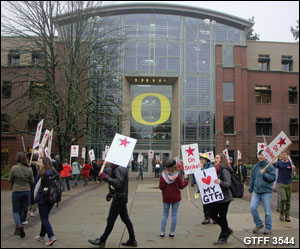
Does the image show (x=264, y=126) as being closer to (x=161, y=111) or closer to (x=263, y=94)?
(x=263, y=94)

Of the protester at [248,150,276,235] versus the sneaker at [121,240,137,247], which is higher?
the protester at [248,150,276,235]

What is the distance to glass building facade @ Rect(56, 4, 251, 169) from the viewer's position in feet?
124

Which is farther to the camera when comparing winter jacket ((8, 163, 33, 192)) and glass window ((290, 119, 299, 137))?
glass window ((290, 119, 299, 137))

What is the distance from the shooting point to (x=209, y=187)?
6879 millimetres

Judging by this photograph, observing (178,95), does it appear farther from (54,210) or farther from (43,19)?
(54,210)

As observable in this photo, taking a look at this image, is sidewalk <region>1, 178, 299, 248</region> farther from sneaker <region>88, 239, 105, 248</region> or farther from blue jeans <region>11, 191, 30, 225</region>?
blue jeans <region>11, 191, 30, 225</region>

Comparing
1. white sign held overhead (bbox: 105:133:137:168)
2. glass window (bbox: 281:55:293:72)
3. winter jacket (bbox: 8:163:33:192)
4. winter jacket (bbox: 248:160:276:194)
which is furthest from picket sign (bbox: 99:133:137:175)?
glass window (bbox: 281:55:293:72)

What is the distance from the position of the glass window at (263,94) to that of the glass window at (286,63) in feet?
13.9

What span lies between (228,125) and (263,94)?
6.01 meters

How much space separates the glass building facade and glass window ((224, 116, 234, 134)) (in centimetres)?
138

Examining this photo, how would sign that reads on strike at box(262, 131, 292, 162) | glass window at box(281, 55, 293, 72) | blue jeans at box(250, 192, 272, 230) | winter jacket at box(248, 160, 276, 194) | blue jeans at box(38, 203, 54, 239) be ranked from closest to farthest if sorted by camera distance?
blue jeans at box(38, 203, 54, 239) → blue jeans at box(250, 192, 272, 230) → winter jacket at box(248, 160, 276, 194) → sign that reads on strike at box(262, 131, 292, 162) → glass window at box(281, 55, 293, 72)

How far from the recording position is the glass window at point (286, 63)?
41000 millimetres

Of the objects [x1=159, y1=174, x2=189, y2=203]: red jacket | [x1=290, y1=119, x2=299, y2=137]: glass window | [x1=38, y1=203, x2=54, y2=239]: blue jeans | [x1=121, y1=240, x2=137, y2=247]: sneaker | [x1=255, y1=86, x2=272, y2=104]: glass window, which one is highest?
[x1=255, y1=86, x2=272, y2=104]: glass window

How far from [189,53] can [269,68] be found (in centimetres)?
1029
